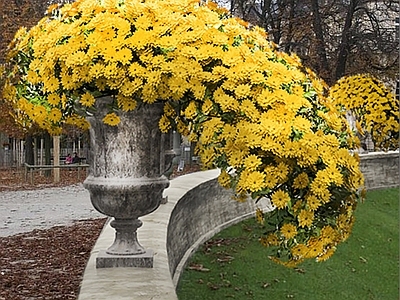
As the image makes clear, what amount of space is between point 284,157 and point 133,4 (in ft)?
4.09

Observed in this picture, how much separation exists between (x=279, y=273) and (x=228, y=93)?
4410mm

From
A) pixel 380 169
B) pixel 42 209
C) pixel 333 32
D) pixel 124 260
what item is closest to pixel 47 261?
pixel 124 260

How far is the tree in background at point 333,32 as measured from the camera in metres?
20.3

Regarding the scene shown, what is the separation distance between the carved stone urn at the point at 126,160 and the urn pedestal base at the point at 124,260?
0.32 meters

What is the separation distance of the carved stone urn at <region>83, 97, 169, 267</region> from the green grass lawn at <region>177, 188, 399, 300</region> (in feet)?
6.01

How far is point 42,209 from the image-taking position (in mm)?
14430

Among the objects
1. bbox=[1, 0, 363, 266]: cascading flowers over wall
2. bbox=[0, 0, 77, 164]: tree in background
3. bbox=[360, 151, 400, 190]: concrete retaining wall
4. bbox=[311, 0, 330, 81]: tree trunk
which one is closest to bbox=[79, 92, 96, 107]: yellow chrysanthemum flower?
bbox=[1, 0, 363, 266]: cascading flowers over wall

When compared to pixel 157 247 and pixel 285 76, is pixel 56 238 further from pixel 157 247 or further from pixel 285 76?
pixel 285 76

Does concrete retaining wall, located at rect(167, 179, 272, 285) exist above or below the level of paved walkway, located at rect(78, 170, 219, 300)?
below

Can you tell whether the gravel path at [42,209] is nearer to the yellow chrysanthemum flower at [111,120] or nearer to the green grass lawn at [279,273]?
the green grass lawn at [279,273]

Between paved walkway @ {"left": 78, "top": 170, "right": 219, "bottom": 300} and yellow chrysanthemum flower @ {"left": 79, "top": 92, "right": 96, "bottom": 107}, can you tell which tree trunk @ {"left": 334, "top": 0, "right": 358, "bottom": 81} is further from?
yellow chrysanthemum flower @ {"left": 79, "top": 92, "right": 96, "bottom": 107}

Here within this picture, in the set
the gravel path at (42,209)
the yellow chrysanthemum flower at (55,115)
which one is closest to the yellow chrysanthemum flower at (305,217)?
the yellow chrysanthemum flower at (55,115)

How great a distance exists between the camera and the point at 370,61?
20312 mm

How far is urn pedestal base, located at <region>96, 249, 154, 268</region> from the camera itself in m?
5.04
